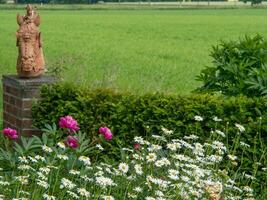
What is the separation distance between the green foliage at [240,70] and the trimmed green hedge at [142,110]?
0.54 meters

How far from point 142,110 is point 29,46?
2.02 metres

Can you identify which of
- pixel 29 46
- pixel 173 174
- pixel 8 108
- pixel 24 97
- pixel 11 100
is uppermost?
pixel 29 46

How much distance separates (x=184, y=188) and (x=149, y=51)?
25.5 metres

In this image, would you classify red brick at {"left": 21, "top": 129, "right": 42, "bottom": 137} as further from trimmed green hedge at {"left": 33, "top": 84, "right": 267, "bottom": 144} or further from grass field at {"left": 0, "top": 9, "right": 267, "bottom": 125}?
grass field at {"left": 0, "top": 9, "right": 267, "bottom": 125}

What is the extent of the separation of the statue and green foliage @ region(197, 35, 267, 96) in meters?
2.00

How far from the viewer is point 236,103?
23.7 ft

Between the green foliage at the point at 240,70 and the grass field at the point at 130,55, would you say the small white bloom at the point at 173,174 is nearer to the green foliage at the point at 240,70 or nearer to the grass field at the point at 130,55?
the green foliage at the point at 240,70

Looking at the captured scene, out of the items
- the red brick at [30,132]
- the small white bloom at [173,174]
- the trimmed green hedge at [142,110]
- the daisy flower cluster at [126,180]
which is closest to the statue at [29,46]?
the trimmed green hedge at [142,110]

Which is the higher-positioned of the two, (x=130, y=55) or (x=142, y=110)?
(x=142, y=110)

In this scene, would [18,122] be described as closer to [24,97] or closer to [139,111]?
[24,97]

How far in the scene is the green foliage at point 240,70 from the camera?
7.93 m

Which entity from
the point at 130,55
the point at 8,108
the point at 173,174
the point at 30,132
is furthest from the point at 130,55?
the point at 173,174

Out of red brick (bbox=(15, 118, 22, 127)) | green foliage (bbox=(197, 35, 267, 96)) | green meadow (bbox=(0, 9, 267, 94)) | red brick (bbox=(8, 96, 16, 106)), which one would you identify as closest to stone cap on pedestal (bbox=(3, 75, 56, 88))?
red brick (bbox=(8, 96, 16, 106))

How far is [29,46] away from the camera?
29.3 ft
